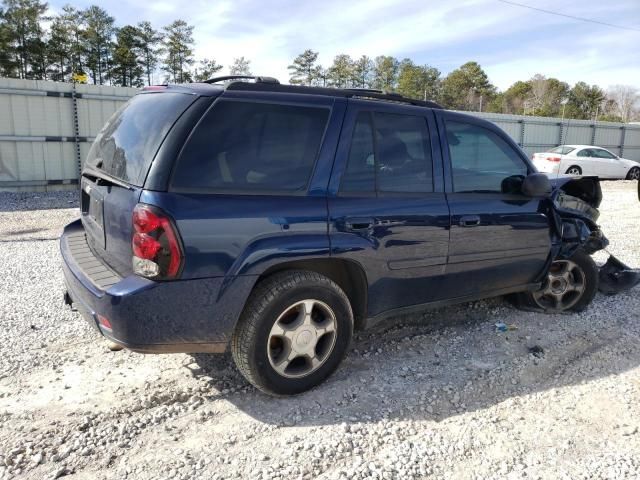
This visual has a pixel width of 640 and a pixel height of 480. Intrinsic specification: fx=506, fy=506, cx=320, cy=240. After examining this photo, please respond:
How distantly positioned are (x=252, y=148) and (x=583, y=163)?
2147 cm

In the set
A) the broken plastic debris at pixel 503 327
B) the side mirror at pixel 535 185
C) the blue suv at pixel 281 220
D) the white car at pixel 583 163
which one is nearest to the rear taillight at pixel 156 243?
the blue suv at pixel 281 220

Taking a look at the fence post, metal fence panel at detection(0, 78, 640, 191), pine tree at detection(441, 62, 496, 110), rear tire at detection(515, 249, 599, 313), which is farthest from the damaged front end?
pine tree at detection(441, 62, 496, 110)

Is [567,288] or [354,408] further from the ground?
[567,288]

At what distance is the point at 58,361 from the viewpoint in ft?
11.7

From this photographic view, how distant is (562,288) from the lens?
4781 mm

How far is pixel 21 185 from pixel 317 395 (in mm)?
11419

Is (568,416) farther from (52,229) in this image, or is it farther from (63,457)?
(52,229)

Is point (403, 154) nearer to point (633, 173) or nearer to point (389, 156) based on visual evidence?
point (389, 156)

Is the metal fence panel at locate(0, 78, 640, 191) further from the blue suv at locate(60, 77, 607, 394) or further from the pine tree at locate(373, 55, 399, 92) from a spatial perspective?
the pine tree at locate(373, 55, 399, 92)

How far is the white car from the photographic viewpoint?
20625 millimetres

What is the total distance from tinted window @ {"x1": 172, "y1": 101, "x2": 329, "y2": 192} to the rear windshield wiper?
0.37 metres

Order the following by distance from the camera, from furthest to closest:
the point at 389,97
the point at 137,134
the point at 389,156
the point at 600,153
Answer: the point at 600,153 → the point at 389,97 → the point at 389,156 → the point at 137,134

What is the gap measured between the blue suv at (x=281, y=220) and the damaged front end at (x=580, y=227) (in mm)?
515

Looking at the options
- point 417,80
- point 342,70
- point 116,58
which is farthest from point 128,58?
point 417,80
